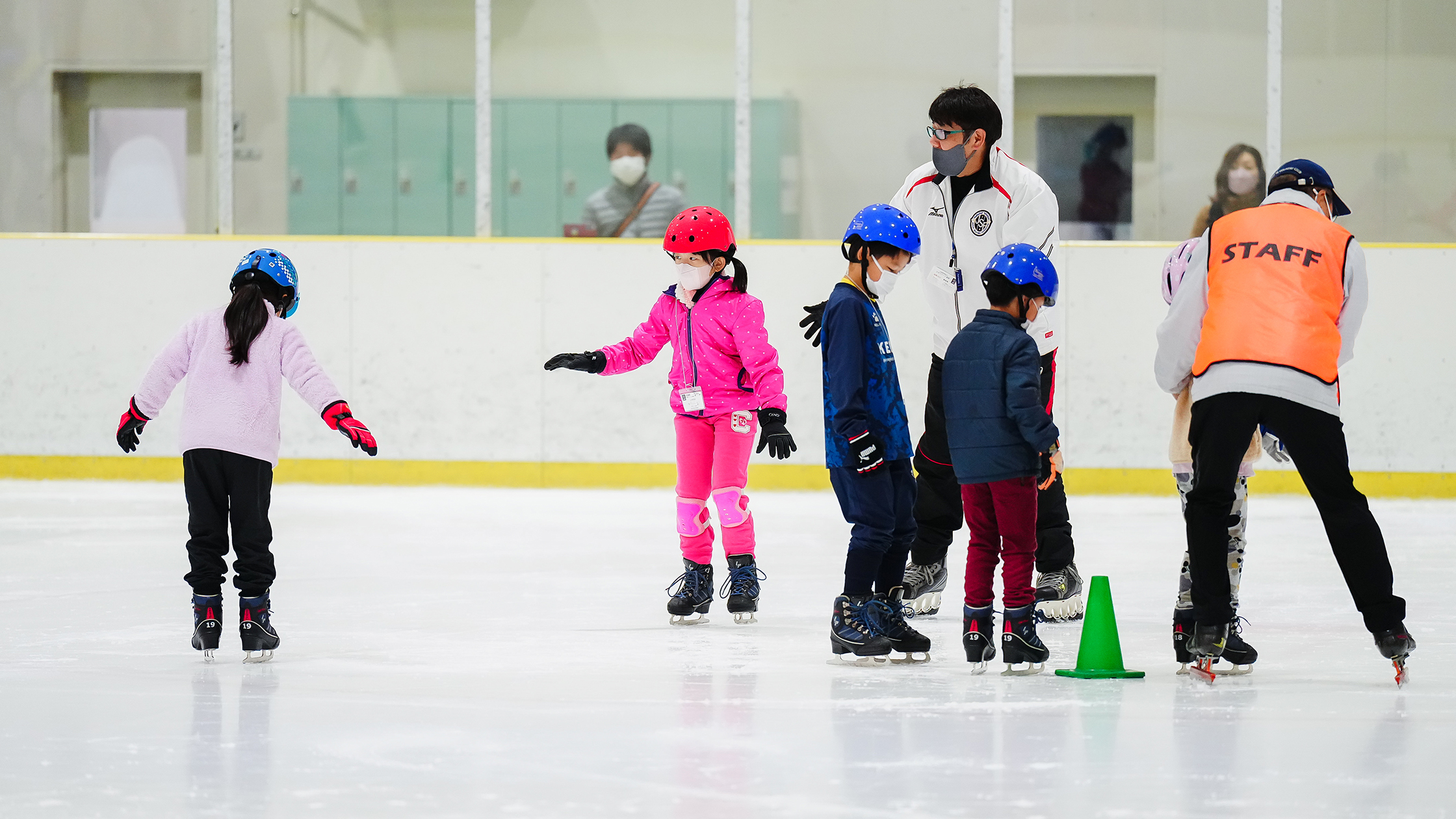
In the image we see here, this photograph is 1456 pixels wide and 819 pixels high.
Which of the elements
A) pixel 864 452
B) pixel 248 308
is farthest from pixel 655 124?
pixel 864 452

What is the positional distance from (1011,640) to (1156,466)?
5231 millimetres

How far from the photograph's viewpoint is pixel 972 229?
15.2ft

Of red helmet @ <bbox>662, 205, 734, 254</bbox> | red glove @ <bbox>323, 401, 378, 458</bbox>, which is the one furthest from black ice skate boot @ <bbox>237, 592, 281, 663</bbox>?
red helmet @ <bbox>662, 205, 734, 254</bbox>

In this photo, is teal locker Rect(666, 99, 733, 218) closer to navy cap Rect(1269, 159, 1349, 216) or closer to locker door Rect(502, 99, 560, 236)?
locker door Rect(502, 99, 560, 236)

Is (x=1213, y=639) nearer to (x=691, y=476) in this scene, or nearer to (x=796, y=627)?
(x=796, y=627)

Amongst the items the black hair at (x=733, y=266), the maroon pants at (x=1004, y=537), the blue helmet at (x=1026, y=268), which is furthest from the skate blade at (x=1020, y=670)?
the black hair at (x=733, y=266)

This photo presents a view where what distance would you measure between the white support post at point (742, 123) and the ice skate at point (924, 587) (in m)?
4.72

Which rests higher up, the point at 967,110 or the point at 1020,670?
the point at 967,110

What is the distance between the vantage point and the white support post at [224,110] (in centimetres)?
931

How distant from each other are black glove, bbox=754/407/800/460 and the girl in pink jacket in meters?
0.22

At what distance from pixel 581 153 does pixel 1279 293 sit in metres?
6.29

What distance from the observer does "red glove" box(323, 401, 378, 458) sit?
3.76 m

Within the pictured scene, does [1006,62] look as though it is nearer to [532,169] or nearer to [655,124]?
[655,124]

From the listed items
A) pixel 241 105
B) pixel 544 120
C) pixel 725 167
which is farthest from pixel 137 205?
pixel 725 167
